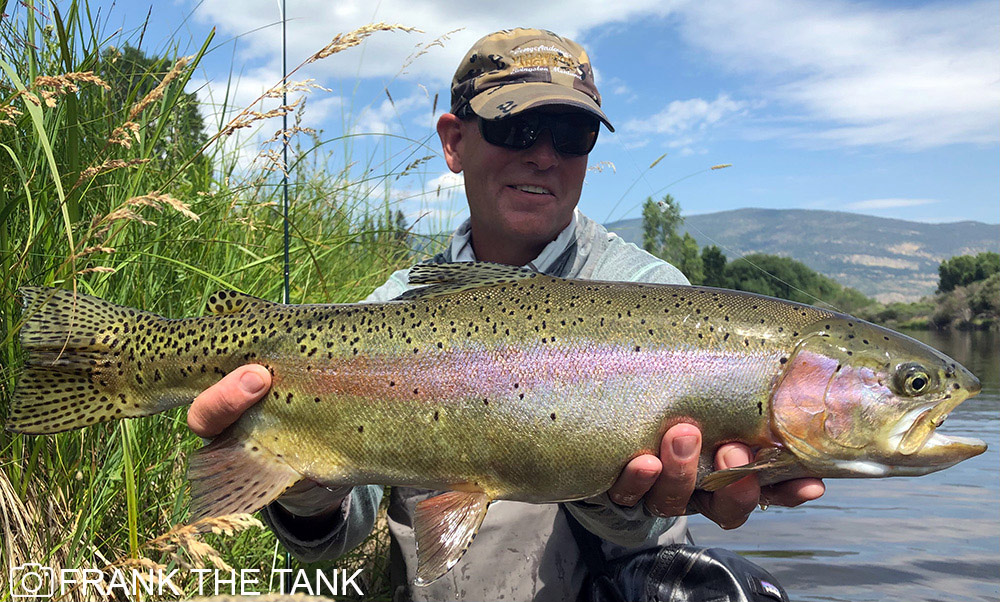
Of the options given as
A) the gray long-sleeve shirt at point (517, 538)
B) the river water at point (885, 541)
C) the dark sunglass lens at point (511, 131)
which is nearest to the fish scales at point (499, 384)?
the gray long-sleeve shirt at point (517, 538)

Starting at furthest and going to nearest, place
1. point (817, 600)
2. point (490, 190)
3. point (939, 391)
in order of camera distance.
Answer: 1. point (817, 600)
2. point (490, 190)
3. point (939, 391)

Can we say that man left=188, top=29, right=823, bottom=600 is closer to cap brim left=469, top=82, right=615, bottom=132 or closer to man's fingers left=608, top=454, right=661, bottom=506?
cap brim left=469, top=82, right=615, bottom=132

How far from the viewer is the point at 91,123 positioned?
3664mm

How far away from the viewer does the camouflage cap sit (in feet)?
12.0

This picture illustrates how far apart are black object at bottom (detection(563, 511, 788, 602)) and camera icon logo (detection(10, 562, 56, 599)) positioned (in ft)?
7.51

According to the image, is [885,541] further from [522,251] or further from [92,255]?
[92,255]

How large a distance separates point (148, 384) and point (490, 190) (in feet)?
6.53

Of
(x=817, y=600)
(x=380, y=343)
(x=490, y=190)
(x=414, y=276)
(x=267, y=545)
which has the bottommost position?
(x=817, y=600)

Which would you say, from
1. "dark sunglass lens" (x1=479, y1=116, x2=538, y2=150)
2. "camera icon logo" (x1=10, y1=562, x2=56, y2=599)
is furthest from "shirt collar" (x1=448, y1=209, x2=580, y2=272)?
"camera icon logo" (x1=10, y1=562, x2=56, y2=599)

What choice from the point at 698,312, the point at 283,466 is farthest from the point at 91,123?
the point at 698,312

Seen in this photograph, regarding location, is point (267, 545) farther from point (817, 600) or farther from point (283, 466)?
point (817, 600)

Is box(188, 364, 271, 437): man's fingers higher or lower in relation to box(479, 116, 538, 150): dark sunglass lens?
lower

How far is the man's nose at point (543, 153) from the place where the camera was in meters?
3.77

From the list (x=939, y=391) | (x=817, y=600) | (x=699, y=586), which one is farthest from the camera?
(x=817, y=600)
